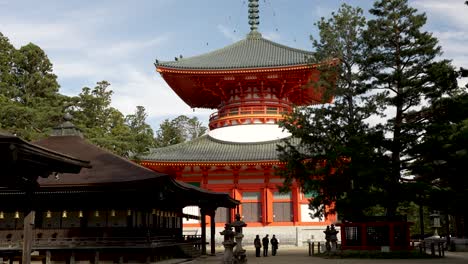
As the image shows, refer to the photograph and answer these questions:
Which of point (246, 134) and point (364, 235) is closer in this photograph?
point (364, 235)

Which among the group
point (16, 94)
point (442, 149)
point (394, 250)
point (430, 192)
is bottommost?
point (394, 250)

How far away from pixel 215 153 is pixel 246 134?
369 centimetres

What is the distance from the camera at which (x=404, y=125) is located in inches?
1050

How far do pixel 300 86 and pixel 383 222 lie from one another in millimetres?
18467

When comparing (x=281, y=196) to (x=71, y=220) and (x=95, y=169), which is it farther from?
(x=71, y=220)

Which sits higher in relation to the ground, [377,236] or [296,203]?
[296,203]

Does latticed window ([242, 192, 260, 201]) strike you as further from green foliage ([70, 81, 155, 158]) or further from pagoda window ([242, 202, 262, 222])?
green foliage ([70, 81, 155, 158])

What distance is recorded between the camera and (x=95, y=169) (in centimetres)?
2289

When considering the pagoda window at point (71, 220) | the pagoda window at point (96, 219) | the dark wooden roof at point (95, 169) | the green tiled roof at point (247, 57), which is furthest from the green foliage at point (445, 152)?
the pagoda window at point (71, 220)

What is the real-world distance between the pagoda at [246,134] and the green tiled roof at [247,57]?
8 centimetres

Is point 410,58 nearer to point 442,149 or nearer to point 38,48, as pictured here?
point 442,149

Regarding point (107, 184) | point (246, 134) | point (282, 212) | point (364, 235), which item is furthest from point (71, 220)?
point (246, 134)

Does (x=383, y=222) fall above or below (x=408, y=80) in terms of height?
below

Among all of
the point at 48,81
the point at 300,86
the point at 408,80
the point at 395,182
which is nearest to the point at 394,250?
the point at 395,182
